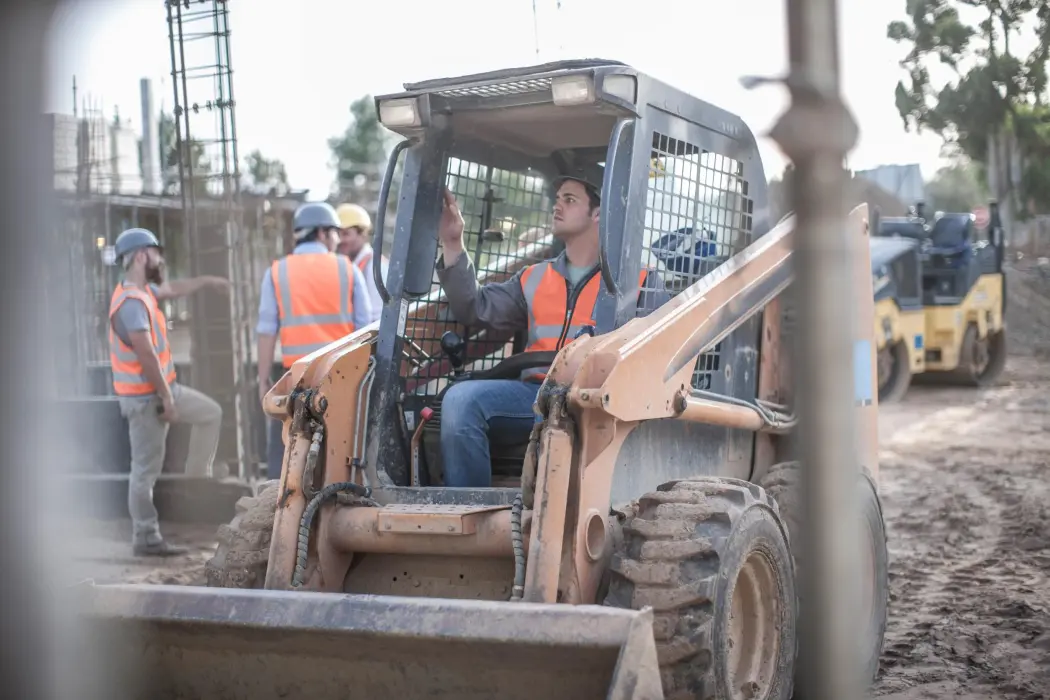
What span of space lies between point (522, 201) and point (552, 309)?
3.03 ft

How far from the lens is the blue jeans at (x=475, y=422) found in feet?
15.4

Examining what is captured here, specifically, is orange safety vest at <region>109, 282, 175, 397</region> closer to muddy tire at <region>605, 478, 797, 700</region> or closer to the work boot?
the work boot

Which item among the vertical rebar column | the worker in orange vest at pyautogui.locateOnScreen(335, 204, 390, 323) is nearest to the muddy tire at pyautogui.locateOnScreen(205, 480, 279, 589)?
the vertical rebar column

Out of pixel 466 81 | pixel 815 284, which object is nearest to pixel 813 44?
pixel 815 284

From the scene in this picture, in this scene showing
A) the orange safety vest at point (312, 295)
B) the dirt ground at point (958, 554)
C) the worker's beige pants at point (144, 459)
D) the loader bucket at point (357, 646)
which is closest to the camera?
the loader bucket at point (357, 646)

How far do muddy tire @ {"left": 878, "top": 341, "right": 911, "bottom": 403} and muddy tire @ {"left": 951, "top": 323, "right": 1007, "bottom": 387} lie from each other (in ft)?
5.93

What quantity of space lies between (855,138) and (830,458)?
427 mm

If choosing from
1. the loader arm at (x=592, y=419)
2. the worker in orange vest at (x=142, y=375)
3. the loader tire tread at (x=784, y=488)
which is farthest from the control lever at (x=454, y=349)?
the worker in orange vest at (x=142, y=375)

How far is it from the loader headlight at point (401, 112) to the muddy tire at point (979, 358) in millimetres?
14883

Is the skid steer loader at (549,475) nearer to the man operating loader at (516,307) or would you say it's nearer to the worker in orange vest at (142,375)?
the man operating loader at (516,307)

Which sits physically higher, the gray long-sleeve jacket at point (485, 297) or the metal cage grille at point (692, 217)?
the metal cage grille at point (692, 217)

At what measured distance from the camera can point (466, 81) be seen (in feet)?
15.4

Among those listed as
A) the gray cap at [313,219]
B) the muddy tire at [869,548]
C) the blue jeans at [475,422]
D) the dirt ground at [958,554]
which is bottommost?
the dirt ground at [958,554]

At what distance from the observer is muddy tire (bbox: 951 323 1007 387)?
18.3 m
